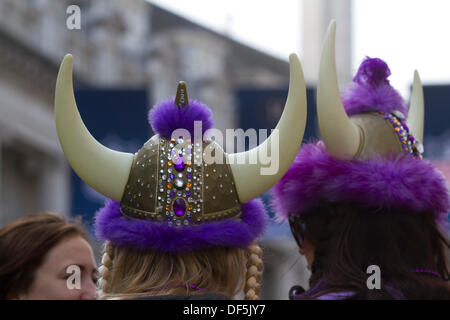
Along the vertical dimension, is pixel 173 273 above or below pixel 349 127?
below

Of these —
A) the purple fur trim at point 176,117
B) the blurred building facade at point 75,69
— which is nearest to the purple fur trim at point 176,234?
the purple fur trim at point 176,117

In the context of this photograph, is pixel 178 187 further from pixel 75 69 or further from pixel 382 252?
pixel 75 69

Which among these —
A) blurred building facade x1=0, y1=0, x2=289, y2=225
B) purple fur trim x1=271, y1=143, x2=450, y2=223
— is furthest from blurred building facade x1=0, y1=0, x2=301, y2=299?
purple fur trim x1=271, y1=143, x2=450, y2=223

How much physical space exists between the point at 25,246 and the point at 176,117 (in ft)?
3.58

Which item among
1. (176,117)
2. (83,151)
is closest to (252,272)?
(176,117)

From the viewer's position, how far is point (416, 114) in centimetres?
374

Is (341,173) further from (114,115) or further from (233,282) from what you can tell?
(114,115)

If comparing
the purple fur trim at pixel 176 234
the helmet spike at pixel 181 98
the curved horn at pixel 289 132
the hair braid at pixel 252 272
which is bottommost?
the hair braid at pixel 252 272

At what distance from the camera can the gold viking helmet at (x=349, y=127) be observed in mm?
3068

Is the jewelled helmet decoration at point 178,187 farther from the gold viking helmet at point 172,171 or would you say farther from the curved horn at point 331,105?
the curved horn at point 331,105

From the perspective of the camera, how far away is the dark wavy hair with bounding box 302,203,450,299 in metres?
3.08

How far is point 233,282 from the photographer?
2.93 meters

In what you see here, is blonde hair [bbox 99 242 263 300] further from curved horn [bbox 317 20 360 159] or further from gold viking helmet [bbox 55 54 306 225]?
curved horn [bbox 317 20 360 159]

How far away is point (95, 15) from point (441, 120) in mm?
11610
